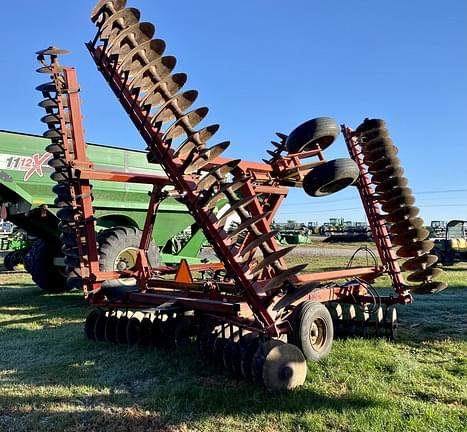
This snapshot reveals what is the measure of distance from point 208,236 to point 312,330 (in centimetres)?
138

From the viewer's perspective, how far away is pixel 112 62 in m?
4.09

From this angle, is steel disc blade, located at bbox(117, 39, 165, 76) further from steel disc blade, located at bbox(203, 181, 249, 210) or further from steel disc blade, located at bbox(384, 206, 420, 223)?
steel disc blade, located at bbox(384, 206, 420, 223)

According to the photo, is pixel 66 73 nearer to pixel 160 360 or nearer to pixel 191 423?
pixel 160 360

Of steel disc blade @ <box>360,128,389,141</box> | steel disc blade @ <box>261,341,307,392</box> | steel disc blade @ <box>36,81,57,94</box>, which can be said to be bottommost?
steel disc blade @ <box>261,341,307,392</box>

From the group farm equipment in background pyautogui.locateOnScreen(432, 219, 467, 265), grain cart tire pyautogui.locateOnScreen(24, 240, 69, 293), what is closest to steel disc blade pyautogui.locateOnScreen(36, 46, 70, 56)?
grain cart tire pyautogui.locateOnScreen(24, 240, 69, 293)

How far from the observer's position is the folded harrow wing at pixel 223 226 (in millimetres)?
3795

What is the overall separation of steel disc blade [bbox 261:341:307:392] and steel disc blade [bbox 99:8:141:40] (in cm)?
276

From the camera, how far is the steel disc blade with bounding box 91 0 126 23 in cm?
393

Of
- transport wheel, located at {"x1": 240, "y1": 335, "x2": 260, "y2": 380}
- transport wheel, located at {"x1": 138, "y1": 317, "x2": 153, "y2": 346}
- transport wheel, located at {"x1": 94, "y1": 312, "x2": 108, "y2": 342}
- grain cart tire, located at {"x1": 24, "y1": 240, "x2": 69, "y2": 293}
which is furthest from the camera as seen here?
grain cart tire, located at {"x1": 24, "y1": 240, "x2": 69, "y2": 293}

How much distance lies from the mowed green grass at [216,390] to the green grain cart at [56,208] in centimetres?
302

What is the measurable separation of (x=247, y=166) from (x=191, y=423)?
2.62 m

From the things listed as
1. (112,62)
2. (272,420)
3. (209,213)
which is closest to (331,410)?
(272,420)

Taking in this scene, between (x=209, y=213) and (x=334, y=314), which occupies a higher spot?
(x=209, y=213)

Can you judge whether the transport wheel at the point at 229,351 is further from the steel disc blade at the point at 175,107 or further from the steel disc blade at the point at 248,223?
the steel disc blade at the point at 175,107
